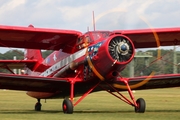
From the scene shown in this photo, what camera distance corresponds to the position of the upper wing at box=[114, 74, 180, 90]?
18.3 metres

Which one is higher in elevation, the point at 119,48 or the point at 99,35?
the point at 99,35

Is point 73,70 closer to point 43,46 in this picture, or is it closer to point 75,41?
point 75,41

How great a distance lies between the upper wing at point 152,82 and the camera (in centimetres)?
1833

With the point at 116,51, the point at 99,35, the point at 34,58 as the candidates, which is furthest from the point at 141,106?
the point at 34,58

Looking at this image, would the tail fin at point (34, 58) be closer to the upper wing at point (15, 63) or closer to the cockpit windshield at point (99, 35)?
the upper wing at point (15, 63)

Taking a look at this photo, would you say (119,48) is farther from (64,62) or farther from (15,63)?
(15,63)

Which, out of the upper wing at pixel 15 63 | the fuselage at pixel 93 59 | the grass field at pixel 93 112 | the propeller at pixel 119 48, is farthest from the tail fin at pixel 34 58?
the propeller at pixel 119 48

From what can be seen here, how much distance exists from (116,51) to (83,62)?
1.69 meters

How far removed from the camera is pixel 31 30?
1781 cm

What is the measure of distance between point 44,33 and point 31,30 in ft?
1.94

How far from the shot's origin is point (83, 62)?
1725cm

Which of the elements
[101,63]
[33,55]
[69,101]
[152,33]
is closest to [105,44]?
[101,63]

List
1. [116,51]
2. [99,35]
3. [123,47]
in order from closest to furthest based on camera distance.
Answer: [123,47], [116,51], [99,35]

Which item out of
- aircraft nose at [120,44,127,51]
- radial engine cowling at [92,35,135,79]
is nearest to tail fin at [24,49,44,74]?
radial engine cowling at [92,35,135,79]
